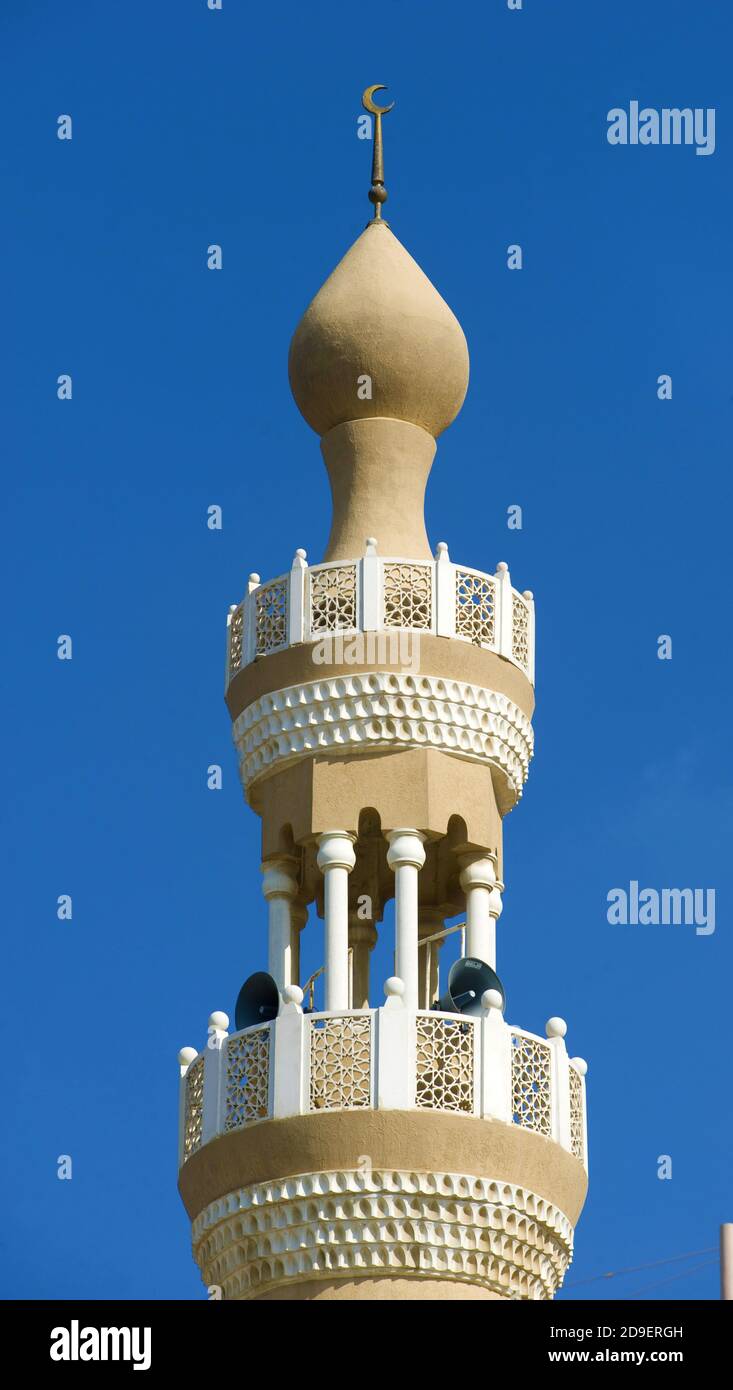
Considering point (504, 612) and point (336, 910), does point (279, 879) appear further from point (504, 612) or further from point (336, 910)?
point (504, 612)

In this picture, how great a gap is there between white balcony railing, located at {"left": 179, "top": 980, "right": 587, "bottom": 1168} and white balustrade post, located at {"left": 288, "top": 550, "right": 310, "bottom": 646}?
2.69 metres

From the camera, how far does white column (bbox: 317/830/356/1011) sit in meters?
26.0

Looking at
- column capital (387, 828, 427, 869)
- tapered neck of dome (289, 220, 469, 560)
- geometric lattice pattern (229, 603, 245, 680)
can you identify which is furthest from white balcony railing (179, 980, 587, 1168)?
tapered neck of dome (289, 220, 469, 560)

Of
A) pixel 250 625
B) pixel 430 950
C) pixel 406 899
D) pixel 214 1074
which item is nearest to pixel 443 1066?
pixel 406 899

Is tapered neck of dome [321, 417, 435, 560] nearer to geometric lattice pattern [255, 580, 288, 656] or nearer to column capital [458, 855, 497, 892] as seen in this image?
geometric lattice pattern [255, 580, 288, 656]

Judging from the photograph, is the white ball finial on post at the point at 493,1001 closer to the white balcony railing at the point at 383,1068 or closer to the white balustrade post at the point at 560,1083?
the white balcony railing at the point at 383,1068

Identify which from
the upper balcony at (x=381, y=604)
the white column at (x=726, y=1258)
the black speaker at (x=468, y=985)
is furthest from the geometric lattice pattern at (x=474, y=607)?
the white column at (x=726, y=1258)

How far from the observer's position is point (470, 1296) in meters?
25.2

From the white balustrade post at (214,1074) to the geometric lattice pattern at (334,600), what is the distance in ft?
9.28

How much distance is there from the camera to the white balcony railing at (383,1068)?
82.5ft

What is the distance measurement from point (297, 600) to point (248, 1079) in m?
3.48

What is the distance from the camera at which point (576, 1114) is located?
26.3 m
